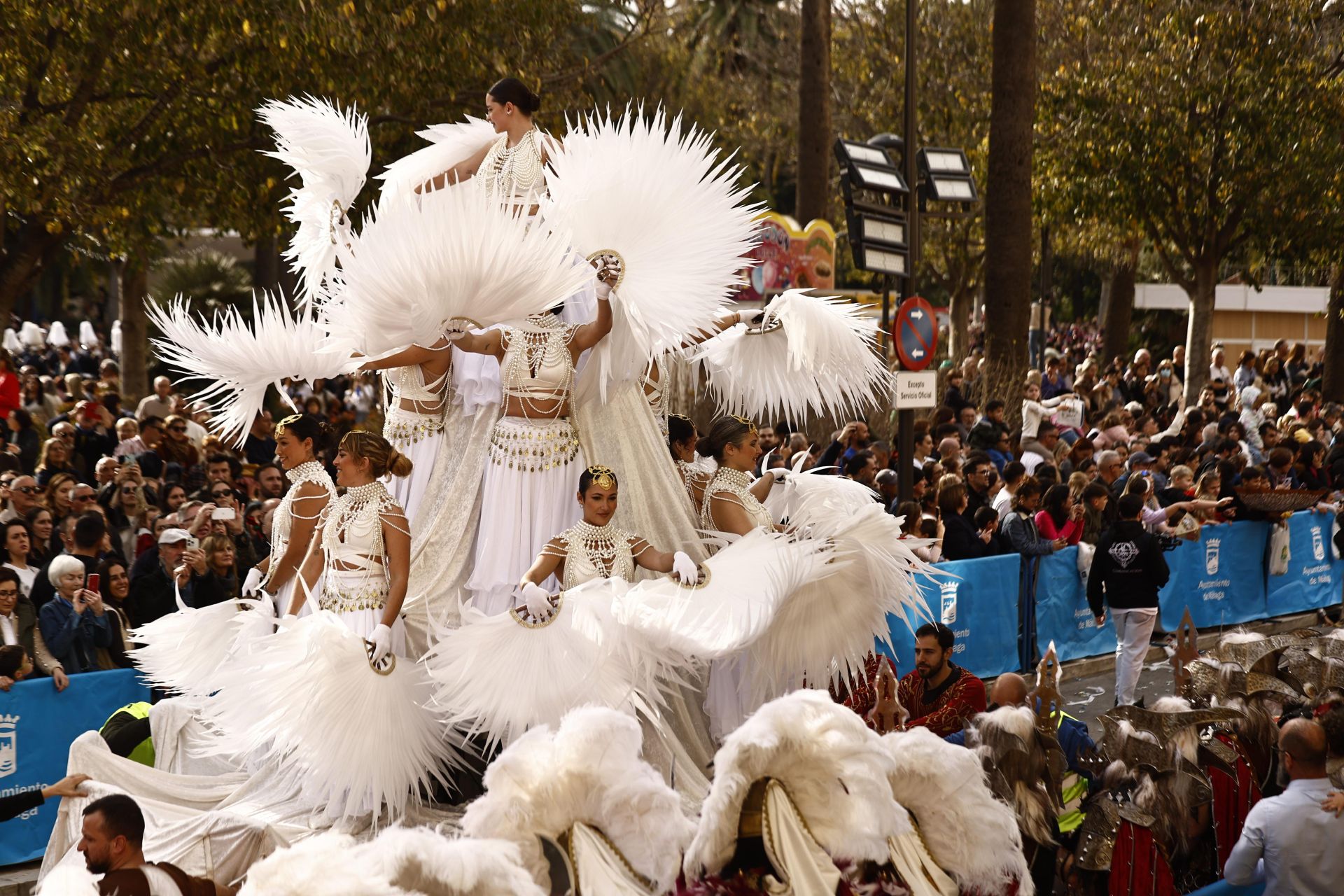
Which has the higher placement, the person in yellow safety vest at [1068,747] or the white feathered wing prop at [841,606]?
the white feathered wing prop at [841,606]

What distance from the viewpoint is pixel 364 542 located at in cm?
667

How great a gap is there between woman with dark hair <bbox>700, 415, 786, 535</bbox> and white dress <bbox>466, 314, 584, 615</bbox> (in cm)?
70

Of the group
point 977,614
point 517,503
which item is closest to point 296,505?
point 517,503

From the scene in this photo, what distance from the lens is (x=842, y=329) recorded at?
25.1 feet

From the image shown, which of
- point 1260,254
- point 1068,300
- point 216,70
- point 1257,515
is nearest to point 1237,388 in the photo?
point 1260,254

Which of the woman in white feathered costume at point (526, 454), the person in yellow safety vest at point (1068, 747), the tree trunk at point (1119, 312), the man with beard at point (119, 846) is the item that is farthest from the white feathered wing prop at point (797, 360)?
the tree trunk at point (1119, 312)

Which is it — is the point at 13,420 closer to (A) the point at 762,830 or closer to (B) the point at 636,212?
(B) the point at 636,212

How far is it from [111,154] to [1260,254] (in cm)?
1754

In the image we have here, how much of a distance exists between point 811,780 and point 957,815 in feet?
2.46

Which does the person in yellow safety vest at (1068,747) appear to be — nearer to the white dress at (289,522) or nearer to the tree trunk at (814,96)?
the white dress at (289,522)

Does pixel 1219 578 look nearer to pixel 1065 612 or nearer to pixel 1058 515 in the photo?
pixel 1065 612

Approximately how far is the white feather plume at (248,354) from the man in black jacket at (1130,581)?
6.30m

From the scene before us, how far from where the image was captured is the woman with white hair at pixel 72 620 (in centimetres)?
848

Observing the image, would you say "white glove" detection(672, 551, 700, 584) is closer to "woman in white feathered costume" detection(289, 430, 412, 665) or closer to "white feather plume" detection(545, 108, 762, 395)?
"white feather plume" detection(545, 108, 762, 395)
